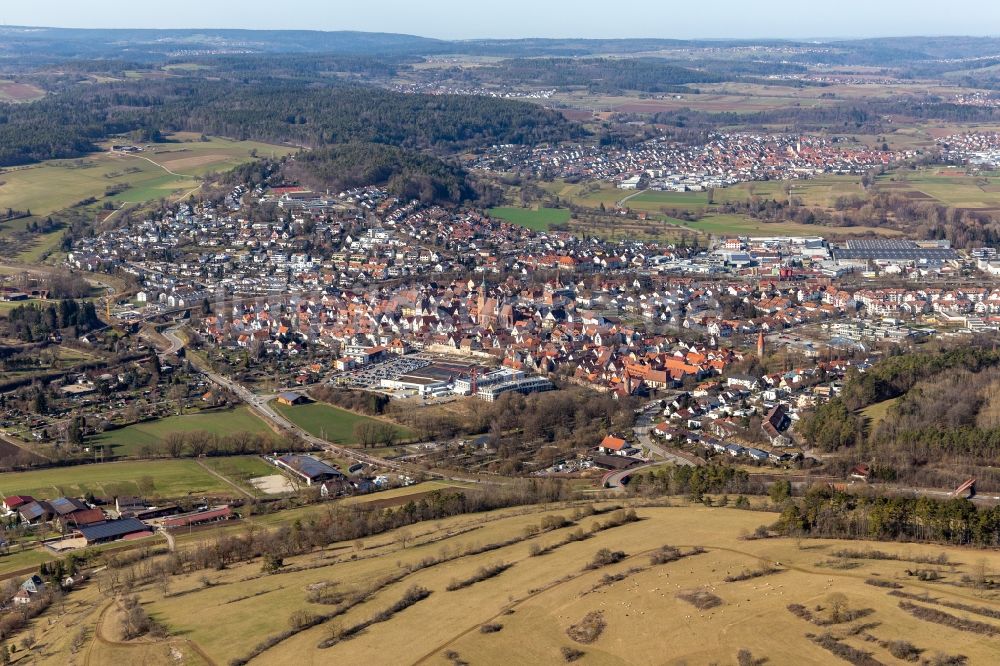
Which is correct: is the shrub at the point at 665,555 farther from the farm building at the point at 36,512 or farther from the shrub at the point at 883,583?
the farm building at the point at 36,512

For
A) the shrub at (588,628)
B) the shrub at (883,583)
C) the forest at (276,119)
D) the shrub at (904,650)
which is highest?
the forest at (276,119)

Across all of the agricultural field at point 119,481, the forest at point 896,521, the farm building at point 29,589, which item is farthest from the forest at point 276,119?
the forest at point 896,521

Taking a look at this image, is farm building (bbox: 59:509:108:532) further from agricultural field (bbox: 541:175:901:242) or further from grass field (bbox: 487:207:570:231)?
grass field (bbox: 487:207:570:231)

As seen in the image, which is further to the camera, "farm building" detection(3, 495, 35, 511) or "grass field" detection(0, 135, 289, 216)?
"grass field" detection(0, 135, 289, 216)

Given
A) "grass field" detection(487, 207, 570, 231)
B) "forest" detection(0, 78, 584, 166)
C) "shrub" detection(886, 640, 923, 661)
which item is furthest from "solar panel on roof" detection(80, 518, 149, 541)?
"forest" detection(0, 78, 584, 166)

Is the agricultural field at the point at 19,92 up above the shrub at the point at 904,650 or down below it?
above

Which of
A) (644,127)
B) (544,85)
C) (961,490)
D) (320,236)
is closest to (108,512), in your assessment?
(961,490)
